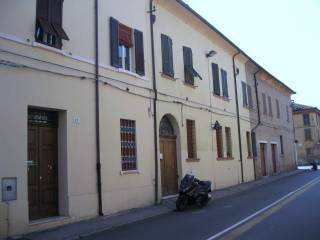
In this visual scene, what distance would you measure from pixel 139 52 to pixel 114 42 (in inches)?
70.5

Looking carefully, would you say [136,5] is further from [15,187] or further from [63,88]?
[15,187]

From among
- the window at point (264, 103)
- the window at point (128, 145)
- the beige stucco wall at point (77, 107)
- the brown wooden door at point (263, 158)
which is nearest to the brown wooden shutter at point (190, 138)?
the beige stucco wall at point (77, 107)

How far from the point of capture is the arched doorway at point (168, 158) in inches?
694

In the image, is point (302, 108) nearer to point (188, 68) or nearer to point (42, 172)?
point (188, 68)

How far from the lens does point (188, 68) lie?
20234 mm

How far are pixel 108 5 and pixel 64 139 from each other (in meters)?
4.94

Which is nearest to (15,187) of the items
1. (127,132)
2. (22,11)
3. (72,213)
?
(72,213)

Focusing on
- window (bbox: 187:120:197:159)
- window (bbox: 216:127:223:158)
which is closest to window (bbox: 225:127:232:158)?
window (bbox: 216:127:223:158)

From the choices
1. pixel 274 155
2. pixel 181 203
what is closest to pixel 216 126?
pixel 181 203

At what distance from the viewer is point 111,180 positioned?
13734 mm

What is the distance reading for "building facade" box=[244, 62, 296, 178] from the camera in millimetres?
31928

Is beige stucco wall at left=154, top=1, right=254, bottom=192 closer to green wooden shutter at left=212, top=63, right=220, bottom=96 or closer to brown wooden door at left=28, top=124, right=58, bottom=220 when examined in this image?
green wooden shutter at left=212, top=63, right=220, bottom=96

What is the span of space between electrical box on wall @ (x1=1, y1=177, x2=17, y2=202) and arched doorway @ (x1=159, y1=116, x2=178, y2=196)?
7702mm

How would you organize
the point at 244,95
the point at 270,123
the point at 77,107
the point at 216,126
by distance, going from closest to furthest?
the point at 77,107 → the point at 216,126 → the point at 244,95 → the point at 270,123
